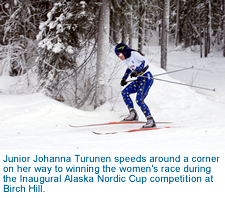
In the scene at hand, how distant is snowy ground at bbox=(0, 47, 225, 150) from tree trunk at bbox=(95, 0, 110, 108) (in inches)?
15.9

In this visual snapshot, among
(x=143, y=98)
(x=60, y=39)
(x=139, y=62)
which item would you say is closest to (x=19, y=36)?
(x=60, y=39)

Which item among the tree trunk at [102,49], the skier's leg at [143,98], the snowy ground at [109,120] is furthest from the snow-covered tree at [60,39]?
the skier's leg at [143,98]

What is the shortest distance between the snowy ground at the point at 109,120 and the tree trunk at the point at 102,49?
40cm

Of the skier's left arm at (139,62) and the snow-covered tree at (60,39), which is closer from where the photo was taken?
the skier's left arm at (139,62)

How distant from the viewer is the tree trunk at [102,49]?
8.05 meters

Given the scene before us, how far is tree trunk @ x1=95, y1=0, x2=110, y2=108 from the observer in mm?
8055

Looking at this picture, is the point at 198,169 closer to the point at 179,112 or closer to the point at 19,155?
the point at 19,155

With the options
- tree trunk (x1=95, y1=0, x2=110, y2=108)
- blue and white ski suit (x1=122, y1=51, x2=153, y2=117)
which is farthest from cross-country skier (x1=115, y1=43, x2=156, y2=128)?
tree trunk (x1=95, y1=0, x2=110, y2=108)

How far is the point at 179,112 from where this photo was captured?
8125mm

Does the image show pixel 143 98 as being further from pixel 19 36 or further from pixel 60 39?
pixel 19 36

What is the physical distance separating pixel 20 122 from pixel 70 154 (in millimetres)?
3062

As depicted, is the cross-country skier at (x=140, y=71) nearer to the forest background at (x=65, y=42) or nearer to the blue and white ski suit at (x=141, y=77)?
the blue and white ski suit at (x=141, y=77)

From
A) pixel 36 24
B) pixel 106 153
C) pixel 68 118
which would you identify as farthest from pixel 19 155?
pixel 36 24

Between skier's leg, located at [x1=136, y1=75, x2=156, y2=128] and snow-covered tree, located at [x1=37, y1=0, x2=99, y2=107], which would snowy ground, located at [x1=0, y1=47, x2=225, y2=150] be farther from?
snow-covered tree, located at [x1=37, y1=0, x2=99, y2=107]
